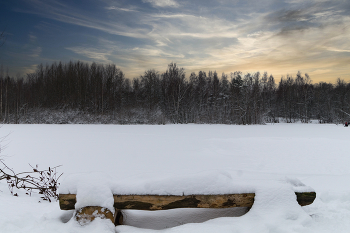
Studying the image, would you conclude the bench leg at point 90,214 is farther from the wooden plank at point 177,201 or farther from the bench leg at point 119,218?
the bench leg at point 119,218

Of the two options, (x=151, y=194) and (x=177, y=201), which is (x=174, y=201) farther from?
(x=151, y=194)

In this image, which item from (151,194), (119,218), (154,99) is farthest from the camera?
(154,99)

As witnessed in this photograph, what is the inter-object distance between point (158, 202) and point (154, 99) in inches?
1034

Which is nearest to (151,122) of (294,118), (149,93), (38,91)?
(149,93)

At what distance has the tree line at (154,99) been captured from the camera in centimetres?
2428

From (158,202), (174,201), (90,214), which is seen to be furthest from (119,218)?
(174,201)

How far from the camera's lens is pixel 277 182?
2.78 m

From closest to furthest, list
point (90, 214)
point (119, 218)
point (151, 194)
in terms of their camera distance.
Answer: point (90, 214) → point (151, 194) → point (119, 218)

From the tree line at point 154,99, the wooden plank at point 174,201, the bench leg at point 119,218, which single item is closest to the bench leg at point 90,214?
the wooden plank at point 174,201

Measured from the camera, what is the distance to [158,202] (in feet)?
8.13

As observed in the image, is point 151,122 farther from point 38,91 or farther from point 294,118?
point 294,118

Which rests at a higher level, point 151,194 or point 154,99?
point 154,99

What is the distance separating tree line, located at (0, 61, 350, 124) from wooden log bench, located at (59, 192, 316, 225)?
61.4 feet

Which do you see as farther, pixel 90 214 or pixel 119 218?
pixel 119 218
